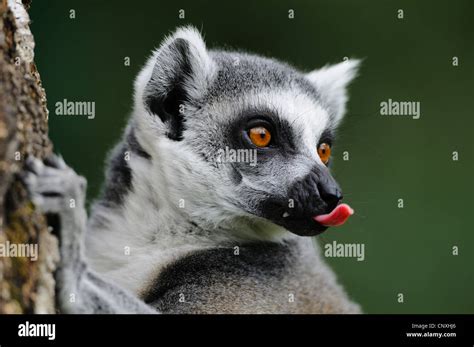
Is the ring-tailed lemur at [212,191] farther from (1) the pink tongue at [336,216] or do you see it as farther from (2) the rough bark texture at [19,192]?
(2) the rough bark texture at [19,192]

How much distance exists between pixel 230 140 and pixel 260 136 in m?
0.14

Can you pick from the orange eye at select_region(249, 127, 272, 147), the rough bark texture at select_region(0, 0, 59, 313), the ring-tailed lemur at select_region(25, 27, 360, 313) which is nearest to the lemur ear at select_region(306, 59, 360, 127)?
the ring-tailed lemur at select_region(25, 27, 360, 313)

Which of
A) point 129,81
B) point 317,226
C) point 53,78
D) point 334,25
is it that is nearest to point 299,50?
point 334,25

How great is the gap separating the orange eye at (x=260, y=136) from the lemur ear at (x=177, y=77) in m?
0.33

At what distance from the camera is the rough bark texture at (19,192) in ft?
5.24

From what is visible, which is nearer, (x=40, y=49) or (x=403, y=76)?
(x=40, y=49)

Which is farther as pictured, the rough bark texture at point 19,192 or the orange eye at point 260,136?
the orange eye at point 260,136

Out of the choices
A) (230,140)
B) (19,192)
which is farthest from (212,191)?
(19,192)

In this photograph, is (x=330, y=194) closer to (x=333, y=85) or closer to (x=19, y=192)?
(x=333, y=85)

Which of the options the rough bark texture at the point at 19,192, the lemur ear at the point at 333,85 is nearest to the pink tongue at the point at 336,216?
the lemur ear at the point at 333,85

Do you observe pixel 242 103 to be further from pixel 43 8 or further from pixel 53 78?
pixel 43 8

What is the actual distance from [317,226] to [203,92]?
0.84 m

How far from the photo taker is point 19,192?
1.66m
